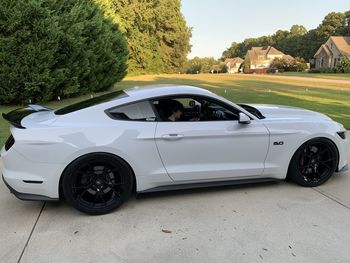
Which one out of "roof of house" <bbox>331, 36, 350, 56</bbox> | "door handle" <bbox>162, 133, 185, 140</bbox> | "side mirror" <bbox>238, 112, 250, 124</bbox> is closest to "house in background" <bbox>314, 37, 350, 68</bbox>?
"roof of house" <bbox>331, 36, 350, 56</bbox>

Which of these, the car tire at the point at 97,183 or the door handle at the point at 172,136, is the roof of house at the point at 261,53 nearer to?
the door handle at the point at 172,136

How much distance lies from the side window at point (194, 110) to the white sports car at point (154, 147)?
12mm

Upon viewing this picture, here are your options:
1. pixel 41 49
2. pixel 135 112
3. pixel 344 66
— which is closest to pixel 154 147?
pixel 135 112

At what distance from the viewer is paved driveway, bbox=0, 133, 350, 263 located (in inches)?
114

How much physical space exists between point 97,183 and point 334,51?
245 feet

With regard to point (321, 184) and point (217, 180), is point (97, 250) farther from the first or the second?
point (321, 184)

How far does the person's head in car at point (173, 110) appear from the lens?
4.05m

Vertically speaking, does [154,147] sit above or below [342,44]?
below

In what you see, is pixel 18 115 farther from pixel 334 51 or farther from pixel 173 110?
pixel 334 51

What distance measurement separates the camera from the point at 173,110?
4.17 metres

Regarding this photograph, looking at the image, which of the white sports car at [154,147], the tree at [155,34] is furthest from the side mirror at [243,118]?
the tree at [155,34]

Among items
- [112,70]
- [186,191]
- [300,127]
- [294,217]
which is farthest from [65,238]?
[112,70]

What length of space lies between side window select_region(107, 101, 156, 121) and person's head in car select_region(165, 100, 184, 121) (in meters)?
0.29

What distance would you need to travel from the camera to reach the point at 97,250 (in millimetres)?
2973
